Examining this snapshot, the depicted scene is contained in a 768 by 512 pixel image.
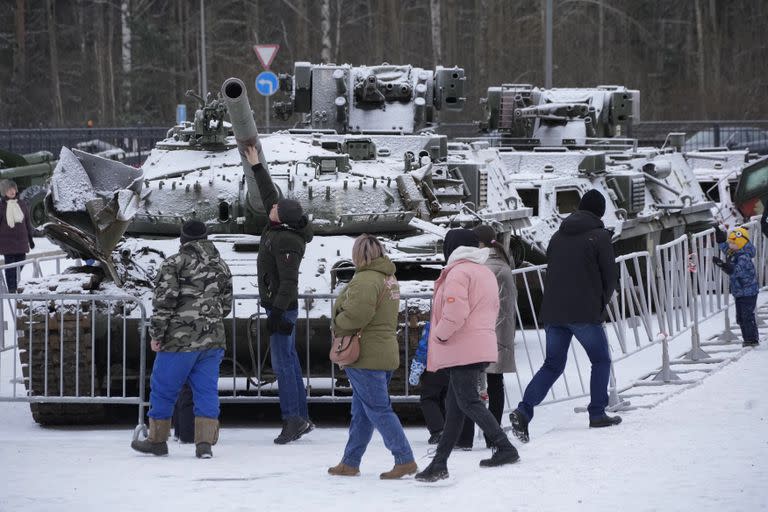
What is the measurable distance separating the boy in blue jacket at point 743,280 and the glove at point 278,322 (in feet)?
18.7

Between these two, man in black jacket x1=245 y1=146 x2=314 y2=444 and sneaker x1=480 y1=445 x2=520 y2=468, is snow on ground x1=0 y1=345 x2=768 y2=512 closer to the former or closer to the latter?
sneaker x1=480 y1=445 x2=520 y2=468

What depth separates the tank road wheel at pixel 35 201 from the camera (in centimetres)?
2703

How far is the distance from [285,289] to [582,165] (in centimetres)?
961

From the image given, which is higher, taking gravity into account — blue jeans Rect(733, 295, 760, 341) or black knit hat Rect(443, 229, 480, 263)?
black knit hat Rect(443, 229, 480, 263)

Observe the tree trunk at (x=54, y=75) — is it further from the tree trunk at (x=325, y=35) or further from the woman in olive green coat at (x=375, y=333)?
the woman in olive green coat at (x=375, y=333)

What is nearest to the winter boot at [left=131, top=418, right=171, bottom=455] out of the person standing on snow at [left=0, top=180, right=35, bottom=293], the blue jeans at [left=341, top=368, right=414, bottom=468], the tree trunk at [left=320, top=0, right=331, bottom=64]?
the blue jeans at [left=341, top=368, right=414, bottom=468]

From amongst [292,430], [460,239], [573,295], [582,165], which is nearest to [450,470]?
[460,239]

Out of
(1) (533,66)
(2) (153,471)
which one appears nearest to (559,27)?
(1) (533,66)

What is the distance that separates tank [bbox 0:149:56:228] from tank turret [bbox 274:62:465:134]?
966 centimetres

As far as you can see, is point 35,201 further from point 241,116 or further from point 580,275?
point 580,275

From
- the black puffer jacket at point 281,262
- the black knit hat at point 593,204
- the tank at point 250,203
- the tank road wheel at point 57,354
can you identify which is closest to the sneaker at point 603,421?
the black knit hat at point 593,204

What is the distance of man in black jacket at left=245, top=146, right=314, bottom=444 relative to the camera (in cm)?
1096

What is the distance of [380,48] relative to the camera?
4384 cm

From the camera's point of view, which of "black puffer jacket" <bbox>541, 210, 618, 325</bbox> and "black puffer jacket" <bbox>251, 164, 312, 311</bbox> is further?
"black puffer jacket" <bbox>251, 164, 312, 311</bbox>
